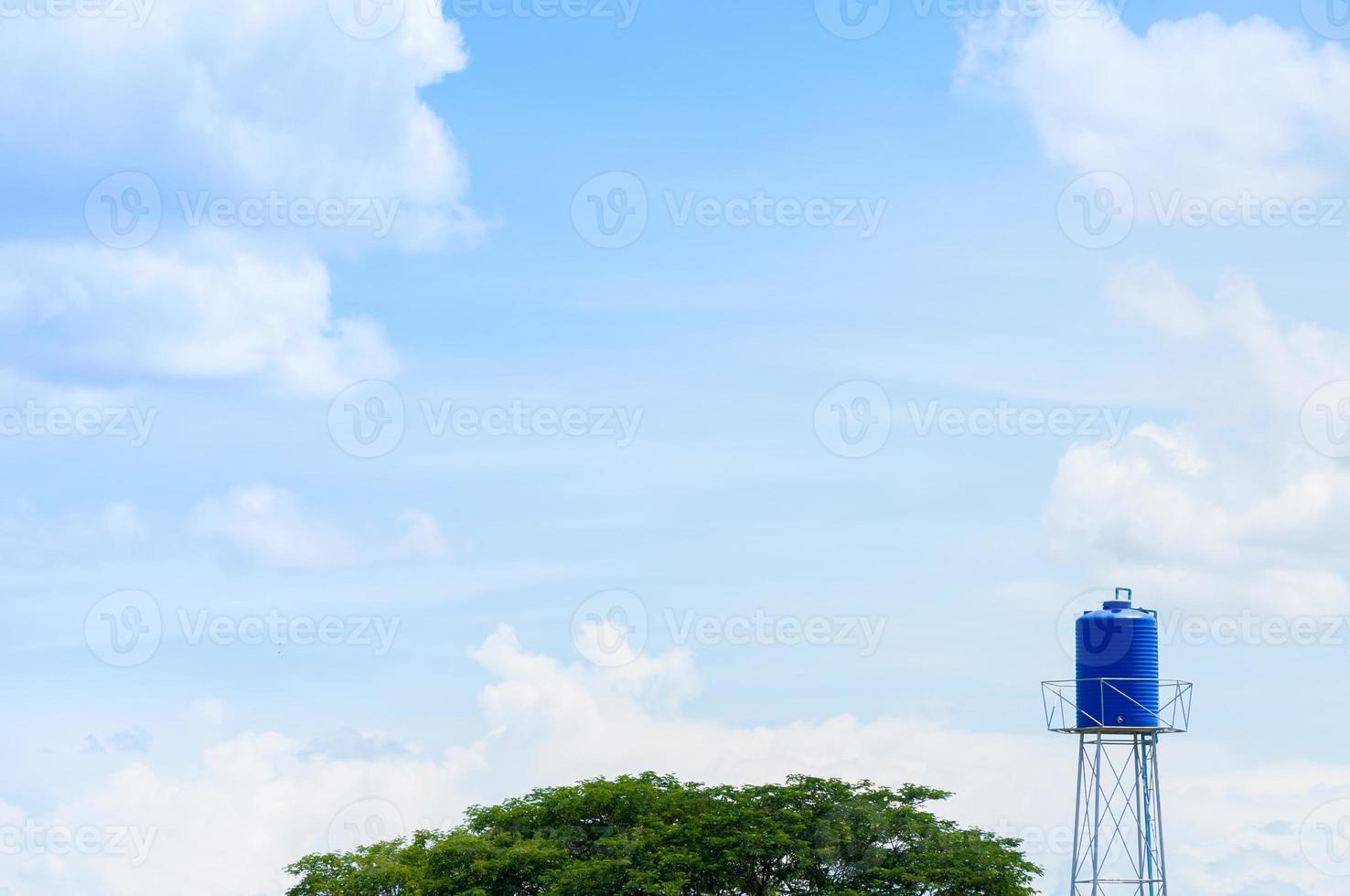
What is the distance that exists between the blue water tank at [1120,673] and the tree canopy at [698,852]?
7675 millimetres

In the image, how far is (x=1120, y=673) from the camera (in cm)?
4747

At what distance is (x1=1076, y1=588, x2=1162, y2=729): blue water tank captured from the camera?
4731 centimetres

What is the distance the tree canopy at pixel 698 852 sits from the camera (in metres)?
51.2

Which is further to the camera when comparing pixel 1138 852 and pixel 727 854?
pixel 727 854

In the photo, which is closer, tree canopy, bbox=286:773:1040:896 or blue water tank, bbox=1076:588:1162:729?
blue water tank, bbox=1076:588:1162:729

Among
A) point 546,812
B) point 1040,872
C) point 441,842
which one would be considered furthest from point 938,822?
point 441,842

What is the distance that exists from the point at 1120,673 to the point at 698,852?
1618cm

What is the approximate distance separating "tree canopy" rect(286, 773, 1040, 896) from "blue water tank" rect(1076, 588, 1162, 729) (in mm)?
7675

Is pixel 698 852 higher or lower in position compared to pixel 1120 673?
lower

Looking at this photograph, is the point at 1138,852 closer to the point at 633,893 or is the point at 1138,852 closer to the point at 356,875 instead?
the point at 633,893

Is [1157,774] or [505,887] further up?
[1157,774]

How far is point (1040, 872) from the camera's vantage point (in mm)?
53219

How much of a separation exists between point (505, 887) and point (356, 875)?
5919mm

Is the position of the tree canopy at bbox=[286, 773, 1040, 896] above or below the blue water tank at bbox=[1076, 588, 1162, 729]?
below
